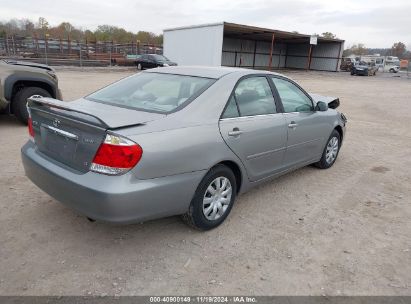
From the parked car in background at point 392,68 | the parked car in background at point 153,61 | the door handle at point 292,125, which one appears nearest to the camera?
the door handle at point 292,125

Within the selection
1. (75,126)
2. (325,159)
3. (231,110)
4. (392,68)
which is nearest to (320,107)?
(325,159)

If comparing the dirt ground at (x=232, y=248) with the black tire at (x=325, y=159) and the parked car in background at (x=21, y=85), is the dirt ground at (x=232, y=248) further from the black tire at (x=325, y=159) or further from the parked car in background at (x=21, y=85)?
the parked car in background at (x=21, y=85)

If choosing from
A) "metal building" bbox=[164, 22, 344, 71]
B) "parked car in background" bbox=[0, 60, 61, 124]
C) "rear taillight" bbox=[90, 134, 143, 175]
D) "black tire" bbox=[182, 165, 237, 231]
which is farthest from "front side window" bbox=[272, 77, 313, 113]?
"metal building" bbox=[164, 22, 344, 71]

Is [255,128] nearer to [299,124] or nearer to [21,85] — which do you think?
[299,124]

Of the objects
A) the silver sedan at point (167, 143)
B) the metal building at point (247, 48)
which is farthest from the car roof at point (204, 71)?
the metal building at point (247, 48)

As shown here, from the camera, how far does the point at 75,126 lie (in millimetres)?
2908

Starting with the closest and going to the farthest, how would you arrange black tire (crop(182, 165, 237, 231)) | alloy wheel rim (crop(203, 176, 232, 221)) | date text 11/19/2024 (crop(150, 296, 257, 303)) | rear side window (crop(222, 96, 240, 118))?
date text 11/19/2024 (crop(150, 296, 257, 303)) → black tire (crop(182, 165, 237, 231)) → alloy wheel rim (crop(203, 176, 232, 221)) → rear side window (crop(222, 96, 240, 118))

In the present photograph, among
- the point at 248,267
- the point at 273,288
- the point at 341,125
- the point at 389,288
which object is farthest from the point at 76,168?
the point at 341,125

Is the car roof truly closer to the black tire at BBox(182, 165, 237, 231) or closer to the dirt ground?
the black tire at BBox(182, 165, 237, 231)

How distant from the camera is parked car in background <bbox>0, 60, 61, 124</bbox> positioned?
22.8 feet

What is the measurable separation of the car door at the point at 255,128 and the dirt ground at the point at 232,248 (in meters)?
0.52

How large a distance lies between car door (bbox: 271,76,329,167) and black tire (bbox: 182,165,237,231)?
1.18m

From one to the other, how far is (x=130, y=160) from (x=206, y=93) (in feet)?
3.59

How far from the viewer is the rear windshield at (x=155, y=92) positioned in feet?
11.1
